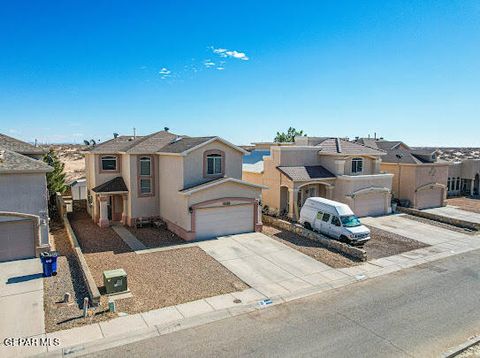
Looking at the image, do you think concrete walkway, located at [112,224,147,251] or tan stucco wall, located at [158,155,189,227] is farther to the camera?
tan stucco wall, located at [158,155,189,227]

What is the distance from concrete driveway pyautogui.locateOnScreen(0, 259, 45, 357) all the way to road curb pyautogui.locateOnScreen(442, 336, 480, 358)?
38.5 ft

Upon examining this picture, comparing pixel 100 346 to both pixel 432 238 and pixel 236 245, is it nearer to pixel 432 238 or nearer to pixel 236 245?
pixel 236 245

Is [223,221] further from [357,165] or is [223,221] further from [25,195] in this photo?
[357,165]

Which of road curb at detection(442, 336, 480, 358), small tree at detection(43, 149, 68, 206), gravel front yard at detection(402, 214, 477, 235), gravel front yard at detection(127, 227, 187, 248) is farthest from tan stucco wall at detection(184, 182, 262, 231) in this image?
road curb at detection(442, 336, 480, 358)

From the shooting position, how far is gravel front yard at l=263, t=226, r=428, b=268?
698 inches

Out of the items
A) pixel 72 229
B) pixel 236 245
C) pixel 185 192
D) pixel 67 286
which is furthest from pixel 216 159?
pixel 67 286

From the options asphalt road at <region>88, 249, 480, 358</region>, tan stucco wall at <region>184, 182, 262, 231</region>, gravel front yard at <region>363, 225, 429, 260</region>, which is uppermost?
tan stucco wall at <region>184, 182, 262, 231</region>

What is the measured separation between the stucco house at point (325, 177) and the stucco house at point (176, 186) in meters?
4.75

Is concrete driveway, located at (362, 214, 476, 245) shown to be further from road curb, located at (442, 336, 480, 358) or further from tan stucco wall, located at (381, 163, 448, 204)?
road curb, located at (442, 336, 480, 358)

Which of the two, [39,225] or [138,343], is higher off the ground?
[39,225]

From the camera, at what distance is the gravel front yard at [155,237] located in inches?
785

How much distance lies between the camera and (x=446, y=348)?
33.8 feet

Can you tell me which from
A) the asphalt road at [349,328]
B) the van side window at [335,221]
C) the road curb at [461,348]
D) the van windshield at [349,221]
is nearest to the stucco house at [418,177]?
the van windshield at [349,221]

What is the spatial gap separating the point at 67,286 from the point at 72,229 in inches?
357
